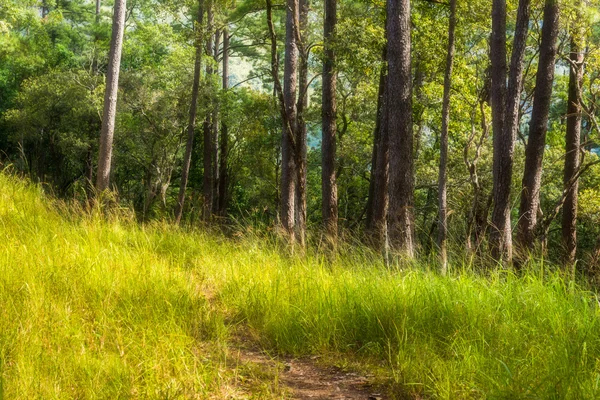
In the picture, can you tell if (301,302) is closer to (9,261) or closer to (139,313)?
(139,313)

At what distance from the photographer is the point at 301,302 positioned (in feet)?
16.2

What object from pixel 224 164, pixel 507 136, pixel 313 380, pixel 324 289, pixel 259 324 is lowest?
pixel 313 380

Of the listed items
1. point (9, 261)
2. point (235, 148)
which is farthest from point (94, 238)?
point (235, 148)

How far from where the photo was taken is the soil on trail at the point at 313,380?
12.4 ft

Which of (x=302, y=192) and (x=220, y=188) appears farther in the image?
(x=220, y=188)

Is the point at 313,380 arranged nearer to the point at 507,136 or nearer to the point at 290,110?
the point at 507,136

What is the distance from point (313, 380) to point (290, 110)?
399 inches

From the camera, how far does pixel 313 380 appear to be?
4070 millimetres

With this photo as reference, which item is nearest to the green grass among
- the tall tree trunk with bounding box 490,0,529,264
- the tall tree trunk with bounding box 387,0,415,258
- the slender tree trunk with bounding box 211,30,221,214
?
the tall tree trunk with bounding box 387,0,415,258

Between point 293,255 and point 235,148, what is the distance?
26.8 m

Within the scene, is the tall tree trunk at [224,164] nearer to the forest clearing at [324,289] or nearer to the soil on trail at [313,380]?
the forest clearing at [324,289]

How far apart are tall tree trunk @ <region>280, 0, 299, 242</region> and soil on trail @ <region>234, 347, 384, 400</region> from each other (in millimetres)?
7878

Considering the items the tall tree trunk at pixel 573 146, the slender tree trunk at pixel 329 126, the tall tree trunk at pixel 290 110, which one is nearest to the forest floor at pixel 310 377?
the tall tree trunk at pixel 290 110

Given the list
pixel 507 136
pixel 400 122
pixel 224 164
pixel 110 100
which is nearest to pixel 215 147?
pixel 224 164
